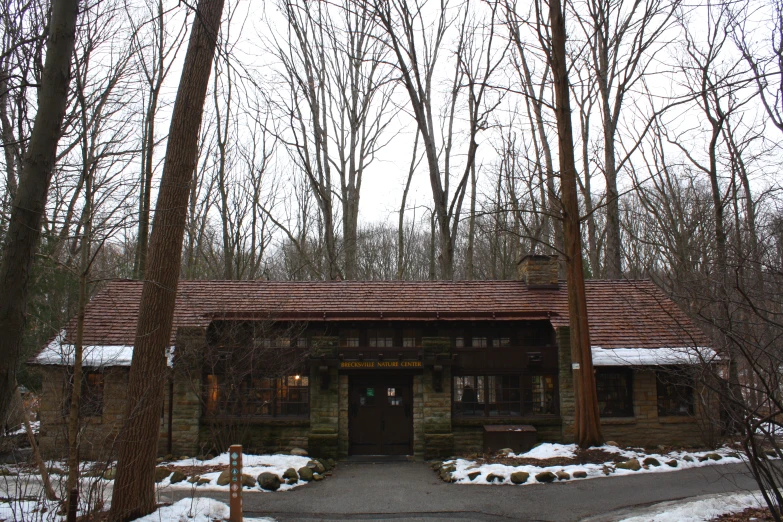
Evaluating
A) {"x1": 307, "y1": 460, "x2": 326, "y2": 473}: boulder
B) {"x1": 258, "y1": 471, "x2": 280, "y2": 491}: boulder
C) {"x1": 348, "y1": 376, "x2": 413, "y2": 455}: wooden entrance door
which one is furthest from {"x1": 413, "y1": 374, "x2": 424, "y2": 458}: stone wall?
{"x1": 258, "y1": 471, "x2": 280, "y2": 491}: boulder

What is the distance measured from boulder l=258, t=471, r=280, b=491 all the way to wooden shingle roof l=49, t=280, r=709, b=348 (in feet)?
14.9

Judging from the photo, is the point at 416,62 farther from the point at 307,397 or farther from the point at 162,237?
the point at 162,237

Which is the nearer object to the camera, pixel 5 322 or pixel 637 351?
pixel 5 322

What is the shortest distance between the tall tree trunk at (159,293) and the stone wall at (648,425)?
11.3m

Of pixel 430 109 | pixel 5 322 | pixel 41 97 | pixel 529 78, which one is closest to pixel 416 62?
pixel 430 109

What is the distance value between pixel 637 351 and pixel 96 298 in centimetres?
1494

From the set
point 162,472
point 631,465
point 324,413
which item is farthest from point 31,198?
point 631,465

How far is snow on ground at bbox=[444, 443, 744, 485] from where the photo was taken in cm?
1189

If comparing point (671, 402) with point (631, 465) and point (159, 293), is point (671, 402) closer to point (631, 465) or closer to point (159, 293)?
point (631, 465)

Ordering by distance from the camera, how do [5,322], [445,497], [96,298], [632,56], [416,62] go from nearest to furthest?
[5,322]
[445,497]
[96,298]
[416,62]
[632,56]

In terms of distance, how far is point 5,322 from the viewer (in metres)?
5.81

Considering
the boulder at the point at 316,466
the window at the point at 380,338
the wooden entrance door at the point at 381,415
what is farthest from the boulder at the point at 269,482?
the window at the point at 380,338

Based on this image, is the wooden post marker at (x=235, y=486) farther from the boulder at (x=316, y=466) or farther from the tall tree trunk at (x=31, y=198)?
the boulder at (x=316, y=466)

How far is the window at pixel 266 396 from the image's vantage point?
15117mm
